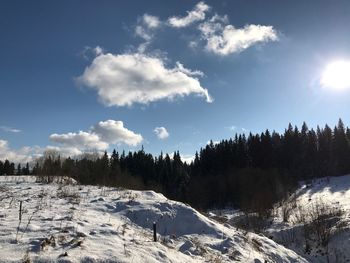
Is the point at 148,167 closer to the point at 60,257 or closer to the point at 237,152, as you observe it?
the point at 237,152

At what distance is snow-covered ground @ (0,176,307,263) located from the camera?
27.0 feet

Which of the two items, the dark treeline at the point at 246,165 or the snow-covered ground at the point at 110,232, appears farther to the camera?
the dark treeline at the point at 246,165

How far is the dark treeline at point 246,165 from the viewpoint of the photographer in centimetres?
6288

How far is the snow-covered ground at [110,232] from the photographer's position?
8.24 meters

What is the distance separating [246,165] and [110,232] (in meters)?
77.1

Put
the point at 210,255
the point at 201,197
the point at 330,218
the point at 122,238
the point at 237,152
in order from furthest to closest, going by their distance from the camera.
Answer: the point at 237,152 → the point at 201,197 → the point at 330,218 → the point at 210,255 → the point at 122,238

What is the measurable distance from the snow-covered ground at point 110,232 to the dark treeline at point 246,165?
39.5 m

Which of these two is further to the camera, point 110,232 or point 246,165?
point 246,165

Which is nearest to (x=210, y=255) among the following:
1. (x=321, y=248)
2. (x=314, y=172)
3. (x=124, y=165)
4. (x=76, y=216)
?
(x=76, y=216)

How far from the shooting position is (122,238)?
32.6ft

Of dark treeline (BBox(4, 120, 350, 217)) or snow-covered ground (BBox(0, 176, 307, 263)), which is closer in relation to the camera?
snow-covered ground (BBox(0, 176, 307, 263))

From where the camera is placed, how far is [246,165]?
278ft

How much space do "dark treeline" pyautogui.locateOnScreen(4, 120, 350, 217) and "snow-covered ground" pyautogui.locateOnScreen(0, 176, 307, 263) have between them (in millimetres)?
39458

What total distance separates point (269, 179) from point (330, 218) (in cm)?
3616
